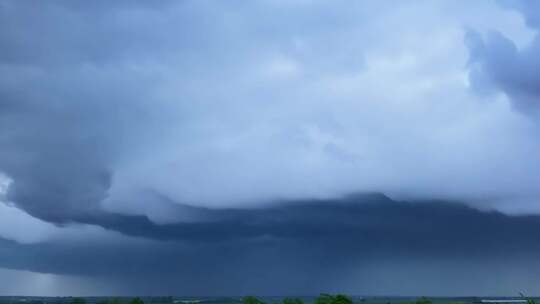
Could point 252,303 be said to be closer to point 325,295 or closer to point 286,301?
point 286,301

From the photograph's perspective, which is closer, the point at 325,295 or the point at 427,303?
the point at 325,295

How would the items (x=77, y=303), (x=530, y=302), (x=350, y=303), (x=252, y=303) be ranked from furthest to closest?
(x=77, y=303) → (x=252, y=303) → (x=350, y=303) → (x=530, y=302)

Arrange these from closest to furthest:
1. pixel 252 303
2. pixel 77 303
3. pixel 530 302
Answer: pixel 530 302 < pixel 252 303 < pixel 77 303

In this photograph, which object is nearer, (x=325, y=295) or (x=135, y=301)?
(x=325, y=295)

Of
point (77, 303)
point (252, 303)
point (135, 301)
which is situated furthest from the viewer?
point (77, 303)

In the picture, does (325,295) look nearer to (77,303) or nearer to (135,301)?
(135,301)

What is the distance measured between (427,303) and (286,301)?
100ft

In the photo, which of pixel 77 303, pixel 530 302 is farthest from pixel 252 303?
pixel 77 303

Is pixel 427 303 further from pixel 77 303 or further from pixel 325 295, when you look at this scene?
pixel 77 303

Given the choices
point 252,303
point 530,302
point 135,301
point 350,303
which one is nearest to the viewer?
point 530,302

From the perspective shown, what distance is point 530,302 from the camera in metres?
68.6

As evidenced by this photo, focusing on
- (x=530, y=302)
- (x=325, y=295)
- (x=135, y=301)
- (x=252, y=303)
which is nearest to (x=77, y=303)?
(x=135, y=301)

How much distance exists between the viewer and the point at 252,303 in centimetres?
13200

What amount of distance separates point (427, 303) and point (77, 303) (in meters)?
115
